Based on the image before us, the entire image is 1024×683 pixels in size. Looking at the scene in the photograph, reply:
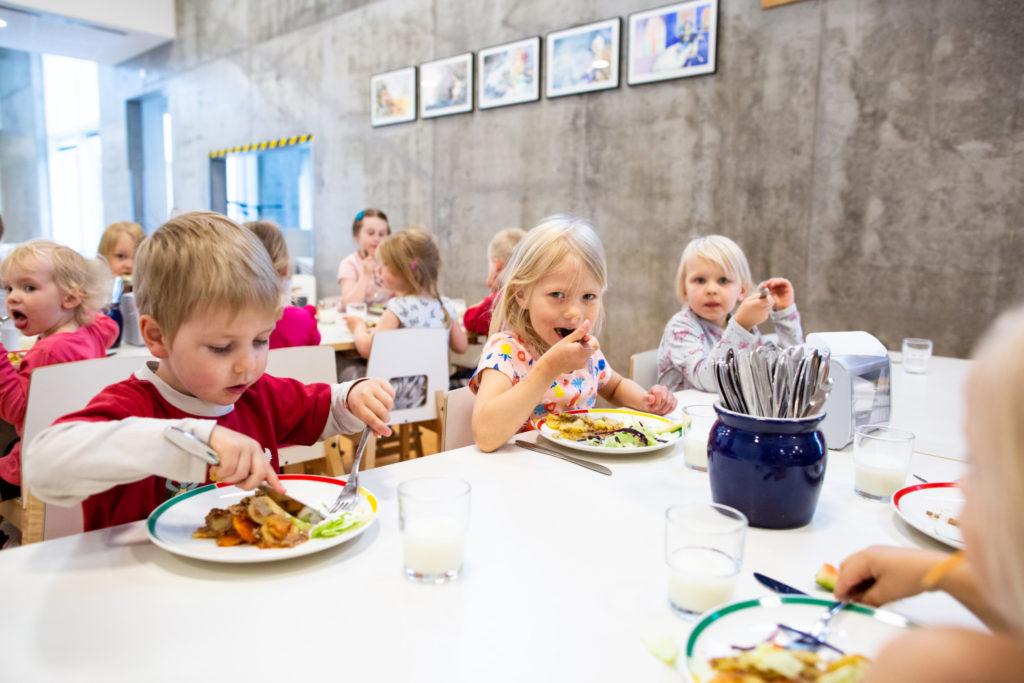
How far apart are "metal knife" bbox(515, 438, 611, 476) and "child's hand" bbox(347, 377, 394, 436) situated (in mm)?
316

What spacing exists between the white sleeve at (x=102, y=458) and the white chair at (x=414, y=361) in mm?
2035

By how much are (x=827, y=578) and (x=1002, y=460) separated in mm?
514

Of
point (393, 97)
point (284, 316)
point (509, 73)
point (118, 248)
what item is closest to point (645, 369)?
point (284, 316)

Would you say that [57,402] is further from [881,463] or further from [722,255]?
[722,255]

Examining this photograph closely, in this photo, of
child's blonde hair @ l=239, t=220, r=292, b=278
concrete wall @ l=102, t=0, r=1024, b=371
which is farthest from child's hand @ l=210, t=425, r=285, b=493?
concrete wall @ l=102, t=0, r=1024, b=371

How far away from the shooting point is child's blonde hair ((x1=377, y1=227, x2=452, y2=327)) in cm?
367

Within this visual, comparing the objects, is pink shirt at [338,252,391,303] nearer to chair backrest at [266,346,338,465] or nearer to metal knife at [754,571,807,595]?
chair backrest at [266,346,338,465]

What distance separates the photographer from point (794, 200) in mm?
4172

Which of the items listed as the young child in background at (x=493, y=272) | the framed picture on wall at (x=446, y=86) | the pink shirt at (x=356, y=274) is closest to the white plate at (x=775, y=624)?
the young child in background at (x=493, y=272)

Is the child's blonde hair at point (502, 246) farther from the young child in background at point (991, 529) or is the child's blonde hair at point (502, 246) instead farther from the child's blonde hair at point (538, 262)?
the young child in background at point (991, 529)

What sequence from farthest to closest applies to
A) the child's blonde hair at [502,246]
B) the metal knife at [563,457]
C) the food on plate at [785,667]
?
the child's blonde hair at [502,246], the metal knife at [563,457], the food on plate at [785,667]

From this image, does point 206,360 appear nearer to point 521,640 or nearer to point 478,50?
point 521,640

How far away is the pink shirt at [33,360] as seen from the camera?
204 cm


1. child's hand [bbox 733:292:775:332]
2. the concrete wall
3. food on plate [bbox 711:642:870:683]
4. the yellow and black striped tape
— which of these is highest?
the yellow and black striped tape
